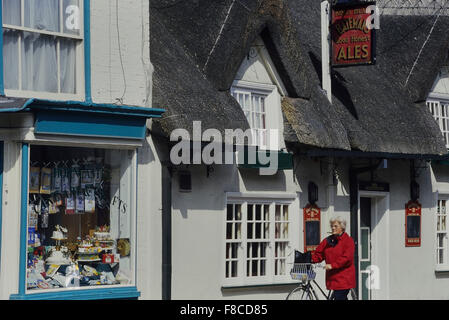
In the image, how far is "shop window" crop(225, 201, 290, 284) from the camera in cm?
1703

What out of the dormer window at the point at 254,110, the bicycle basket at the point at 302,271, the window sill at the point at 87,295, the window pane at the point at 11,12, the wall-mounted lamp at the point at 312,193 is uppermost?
the window pane at the point at 11,12

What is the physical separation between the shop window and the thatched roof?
1400mm

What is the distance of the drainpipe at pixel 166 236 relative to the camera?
15.2 m

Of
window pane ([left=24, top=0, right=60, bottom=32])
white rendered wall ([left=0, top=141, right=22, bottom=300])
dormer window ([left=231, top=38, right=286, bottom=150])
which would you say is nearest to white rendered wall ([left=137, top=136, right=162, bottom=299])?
white rendered wall ([left=0, top=141, right=22, bottom=300])

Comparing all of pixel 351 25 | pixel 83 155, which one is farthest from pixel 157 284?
pixel 351 25

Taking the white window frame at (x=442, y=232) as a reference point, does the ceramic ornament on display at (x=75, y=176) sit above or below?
above

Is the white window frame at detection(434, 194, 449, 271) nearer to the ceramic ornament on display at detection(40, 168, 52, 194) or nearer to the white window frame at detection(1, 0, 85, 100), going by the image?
the white window frame at detection(1, 0, 85, 100)

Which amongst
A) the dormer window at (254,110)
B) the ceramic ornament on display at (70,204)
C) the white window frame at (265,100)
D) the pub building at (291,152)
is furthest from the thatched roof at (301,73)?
the ceramic ornament on display at (70,204)

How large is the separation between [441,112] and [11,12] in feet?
40.9

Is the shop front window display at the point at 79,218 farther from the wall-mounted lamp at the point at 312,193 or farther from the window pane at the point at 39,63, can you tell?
the wall-mounted lamp at the point at 312,193

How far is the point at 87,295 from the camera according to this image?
1370cm

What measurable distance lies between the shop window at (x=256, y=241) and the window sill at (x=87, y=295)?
2.91 m

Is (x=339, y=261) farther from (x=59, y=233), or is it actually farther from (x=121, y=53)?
(x=121, y=53)

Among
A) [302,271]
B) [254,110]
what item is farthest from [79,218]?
[254,110]
